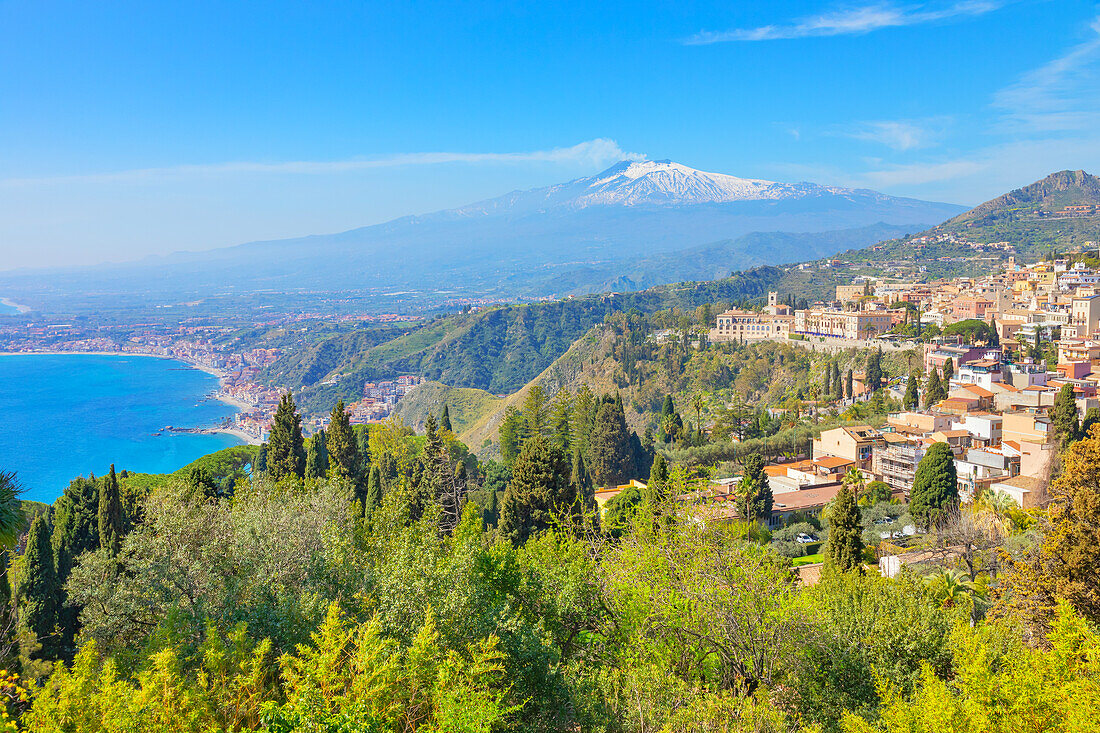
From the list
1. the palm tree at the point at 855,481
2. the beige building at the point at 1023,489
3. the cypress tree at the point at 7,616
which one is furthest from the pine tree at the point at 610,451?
the cypress tree at the point at 7,616

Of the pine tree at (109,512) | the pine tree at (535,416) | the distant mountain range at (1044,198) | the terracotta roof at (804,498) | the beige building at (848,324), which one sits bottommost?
the terracotta roof at (804,498)

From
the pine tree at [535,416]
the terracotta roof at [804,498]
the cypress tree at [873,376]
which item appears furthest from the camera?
the cypress tree at [873,376]

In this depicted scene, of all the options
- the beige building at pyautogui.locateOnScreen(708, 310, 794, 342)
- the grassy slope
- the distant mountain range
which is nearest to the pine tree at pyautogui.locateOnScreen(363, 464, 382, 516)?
the grassy slope

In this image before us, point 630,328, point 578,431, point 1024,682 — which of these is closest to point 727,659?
point 1024,682

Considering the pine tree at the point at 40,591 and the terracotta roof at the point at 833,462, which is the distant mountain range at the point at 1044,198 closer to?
the terracotta roof at the point at 833,462

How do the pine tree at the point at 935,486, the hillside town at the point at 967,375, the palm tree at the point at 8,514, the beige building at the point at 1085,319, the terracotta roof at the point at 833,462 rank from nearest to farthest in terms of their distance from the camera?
the palm tree at the point at 8,514, the pine tree at the point at 935,486, the hillside town at the point at 967,375, the terracotta roof at the point at 833,462, the beige building at the point at 1085,319

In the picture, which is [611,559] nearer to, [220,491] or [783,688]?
[783,688]

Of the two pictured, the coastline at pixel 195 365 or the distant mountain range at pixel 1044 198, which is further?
the distant mountain range at pixel 1044 198

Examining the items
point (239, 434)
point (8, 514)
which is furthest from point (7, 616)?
point (239, 434)
